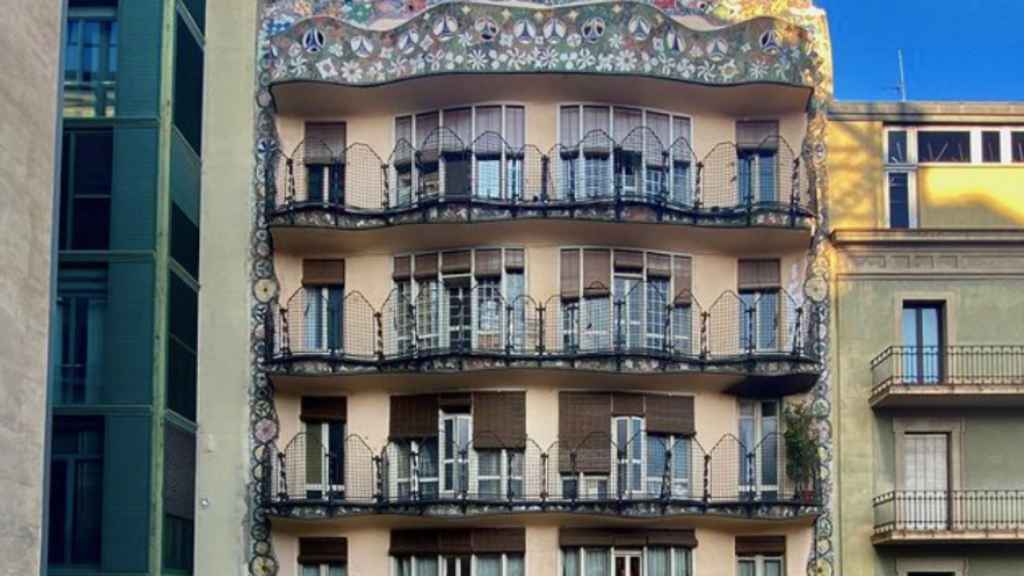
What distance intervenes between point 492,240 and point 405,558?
6.21 meters

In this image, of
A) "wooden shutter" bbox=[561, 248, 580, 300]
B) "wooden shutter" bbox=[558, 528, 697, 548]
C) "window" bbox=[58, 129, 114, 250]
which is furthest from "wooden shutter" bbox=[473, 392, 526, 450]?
"window" bbox=[58, 129, 114, 250]

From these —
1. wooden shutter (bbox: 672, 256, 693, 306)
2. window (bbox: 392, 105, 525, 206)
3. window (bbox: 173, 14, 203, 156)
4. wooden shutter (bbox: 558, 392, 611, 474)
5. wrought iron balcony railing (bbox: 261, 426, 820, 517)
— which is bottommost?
wrought iron balcony railing (bbox: 261, 426, 820, 517)

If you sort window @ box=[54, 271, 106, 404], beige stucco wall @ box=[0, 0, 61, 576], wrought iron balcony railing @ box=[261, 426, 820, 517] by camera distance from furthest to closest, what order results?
wrought iron balcony railing @ box=[261, 426, 820, 517], window @ box=[54, 271, 106, 404], beige stucco wall @ box=[0, 0, 61, 576]

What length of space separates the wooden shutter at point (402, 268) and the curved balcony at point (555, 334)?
31 centimetres

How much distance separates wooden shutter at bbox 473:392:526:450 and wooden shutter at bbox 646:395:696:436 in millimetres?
2468

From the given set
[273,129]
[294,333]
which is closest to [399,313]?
[294,333]

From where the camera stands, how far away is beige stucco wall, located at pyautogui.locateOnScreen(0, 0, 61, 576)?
77.7 feet

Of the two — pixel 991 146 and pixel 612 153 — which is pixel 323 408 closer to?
pixel 612 153

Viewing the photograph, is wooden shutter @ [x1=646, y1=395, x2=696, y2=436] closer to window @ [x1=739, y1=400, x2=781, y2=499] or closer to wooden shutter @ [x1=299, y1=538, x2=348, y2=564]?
window @ [x1=739, y1=400, x2=781, y2=499]

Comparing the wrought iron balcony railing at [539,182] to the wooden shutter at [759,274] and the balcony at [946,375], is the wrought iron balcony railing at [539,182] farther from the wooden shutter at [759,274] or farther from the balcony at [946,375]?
the balcony at [946,375]

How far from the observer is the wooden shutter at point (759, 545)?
32344mm

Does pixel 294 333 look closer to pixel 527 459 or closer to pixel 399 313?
pixel 399 313

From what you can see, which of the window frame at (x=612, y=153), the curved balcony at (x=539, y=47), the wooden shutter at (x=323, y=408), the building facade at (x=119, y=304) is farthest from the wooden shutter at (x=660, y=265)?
the building facade at (x=119, y=304)

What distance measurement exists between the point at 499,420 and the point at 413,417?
1.79 meters
